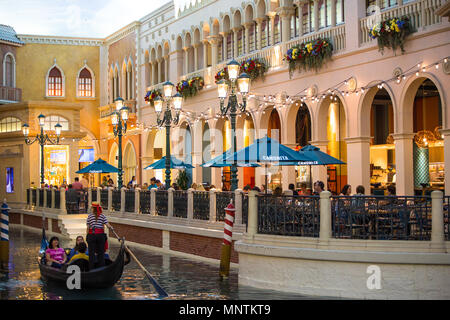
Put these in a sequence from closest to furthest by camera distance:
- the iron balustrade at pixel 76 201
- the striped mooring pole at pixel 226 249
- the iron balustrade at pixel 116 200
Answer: the striped mooring pole at pixel 226 249 → the iron balustrade at pixel 116 200 → the iron balustrade at pixel 76 201

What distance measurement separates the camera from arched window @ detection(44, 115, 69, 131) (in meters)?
33.1

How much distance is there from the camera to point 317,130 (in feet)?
69.4

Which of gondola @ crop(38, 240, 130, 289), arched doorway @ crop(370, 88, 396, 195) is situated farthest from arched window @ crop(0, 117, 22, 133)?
gondola @ crop(38, 240, 130, 289)

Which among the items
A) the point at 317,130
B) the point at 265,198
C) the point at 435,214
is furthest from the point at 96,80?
the point at 435,214

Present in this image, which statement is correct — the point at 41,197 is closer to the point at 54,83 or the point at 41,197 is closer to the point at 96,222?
the point at 54,83

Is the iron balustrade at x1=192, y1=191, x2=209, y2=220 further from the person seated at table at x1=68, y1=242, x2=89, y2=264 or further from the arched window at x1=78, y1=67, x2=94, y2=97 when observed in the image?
the arched window at x1=78, y1=67, x2=94, y2=97

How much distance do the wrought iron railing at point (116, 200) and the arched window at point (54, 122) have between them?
35.1 ft

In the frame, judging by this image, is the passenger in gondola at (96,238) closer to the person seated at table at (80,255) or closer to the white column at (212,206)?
the person seated at table at (80,255)

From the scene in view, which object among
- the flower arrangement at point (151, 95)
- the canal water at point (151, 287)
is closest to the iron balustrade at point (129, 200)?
the canal water at point (151, 287)

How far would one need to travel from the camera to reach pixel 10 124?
32906mm

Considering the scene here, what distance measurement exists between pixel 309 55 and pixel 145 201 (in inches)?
249

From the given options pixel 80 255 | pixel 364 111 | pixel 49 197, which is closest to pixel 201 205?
pixel 80 255

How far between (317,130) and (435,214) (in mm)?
10110

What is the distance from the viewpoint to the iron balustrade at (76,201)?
1024 inches
